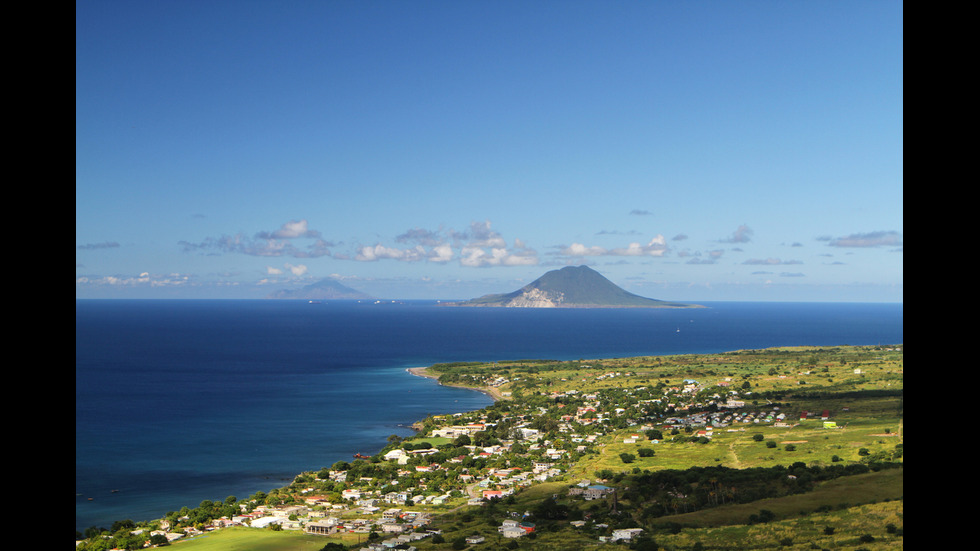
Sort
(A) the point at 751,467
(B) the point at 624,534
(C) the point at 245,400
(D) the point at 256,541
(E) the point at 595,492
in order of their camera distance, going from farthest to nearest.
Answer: (C) the point at 245,400 < (A) the point at 751,467 < (E) the point at 595,492 < (D) the point at 256,541 < (B) the point at 624,534

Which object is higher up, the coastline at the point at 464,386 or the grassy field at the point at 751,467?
the grassy field at the point at 751,467

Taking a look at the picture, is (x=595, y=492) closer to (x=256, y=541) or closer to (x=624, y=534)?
(x=624, y=534)

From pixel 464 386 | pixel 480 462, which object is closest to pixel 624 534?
pixel 480 462

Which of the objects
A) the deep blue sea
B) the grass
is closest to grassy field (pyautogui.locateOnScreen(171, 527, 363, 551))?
the grass

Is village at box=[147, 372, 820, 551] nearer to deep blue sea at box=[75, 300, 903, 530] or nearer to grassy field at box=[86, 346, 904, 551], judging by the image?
grassy field at box=[86, 346, 904, 551]

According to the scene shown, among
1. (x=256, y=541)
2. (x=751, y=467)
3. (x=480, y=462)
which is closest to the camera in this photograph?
(x=256, y=541)

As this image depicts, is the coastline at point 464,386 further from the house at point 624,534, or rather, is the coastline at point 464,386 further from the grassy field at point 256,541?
the house at point 624,534

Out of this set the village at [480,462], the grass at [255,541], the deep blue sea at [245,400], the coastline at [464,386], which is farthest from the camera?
the coastline at [464,386]

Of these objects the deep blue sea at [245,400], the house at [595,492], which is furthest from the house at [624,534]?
the deep blue sea at [245,400]
